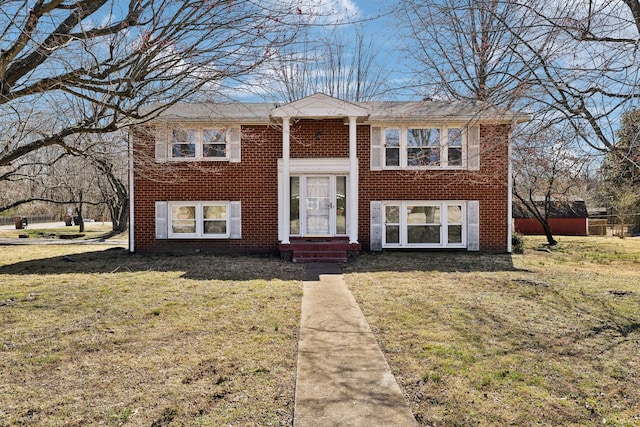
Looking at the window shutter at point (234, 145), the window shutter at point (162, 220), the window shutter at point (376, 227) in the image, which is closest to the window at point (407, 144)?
the window shutter at point (376, 227)

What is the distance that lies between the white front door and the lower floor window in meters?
2.00

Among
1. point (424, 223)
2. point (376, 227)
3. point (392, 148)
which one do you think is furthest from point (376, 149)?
point (424, 223)

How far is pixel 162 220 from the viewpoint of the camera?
46.0 ft

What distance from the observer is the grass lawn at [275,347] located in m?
3.45

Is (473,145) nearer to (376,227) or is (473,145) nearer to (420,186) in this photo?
(420,186)

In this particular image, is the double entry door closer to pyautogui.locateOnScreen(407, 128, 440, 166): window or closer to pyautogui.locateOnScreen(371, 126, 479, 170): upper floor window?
pyautogui.locateOnScreen(371, 126, 479, 170): upper floor window

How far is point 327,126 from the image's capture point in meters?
13.9

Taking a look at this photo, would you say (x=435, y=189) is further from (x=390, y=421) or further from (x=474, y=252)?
(x=390, y=421)

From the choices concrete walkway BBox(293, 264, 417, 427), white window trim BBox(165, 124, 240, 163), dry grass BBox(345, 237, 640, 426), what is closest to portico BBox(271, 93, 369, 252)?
white window trim BBox(165, 124, 240, 163)

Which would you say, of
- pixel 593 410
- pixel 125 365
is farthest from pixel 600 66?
pixel 125 365

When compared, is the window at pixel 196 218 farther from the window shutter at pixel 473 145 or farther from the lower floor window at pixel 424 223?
the window shutter at pixel 473 145

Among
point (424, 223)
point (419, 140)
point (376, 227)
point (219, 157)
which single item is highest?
point (419, 140)

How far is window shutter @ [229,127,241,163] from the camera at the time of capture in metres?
13.9

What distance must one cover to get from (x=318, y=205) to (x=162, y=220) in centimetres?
527
